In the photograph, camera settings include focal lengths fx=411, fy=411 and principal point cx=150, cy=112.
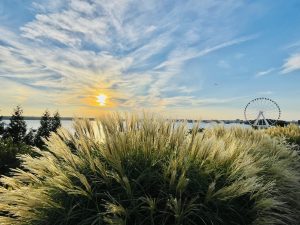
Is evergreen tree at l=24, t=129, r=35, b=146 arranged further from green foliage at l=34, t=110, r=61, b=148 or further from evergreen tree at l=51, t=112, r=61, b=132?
evergreen tree at l=51, t=112, r=61, b=132

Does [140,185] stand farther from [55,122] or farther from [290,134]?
[55,122]

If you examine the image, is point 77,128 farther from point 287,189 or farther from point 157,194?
point 287,189

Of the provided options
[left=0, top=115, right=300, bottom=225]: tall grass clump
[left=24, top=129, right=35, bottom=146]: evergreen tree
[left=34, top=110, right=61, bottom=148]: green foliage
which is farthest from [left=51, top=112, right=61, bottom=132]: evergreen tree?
[left=0, top=115, right=300, bottom=225]: tall grass clump

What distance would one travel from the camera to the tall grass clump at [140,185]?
13.4 ft

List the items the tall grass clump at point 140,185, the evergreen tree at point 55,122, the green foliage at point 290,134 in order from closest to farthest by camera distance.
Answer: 1. the tall grass clump at point 140,185
2. the green foliage at point 290,134
3. the evergreen tree at point 55,122

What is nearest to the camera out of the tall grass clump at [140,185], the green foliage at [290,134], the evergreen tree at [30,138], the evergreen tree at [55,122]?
the tall grass clump at [140,185]

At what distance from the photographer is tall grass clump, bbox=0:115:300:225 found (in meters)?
4.07

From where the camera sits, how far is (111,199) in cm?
409

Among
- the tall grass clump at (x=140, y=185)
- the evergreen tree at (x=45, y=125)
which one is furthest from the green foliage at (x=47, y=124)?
the tall grass clump at (x=140, y=185)

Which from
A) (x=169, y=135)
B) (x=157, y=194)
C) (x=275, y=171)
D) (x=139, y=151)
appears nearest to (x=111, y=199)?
(x=157, y=194)

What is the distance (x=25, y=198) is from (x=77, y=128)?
1264mm

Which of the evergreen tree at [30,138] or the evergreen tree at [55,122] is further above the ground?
the evergreen tree at [55,122]

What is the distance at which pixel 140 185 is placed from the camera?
4234 mm

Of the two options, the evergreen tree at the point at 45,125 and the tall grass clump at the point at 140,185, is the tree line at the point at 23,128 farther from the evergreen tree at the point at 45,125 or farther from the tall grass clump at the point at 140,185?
the tall grass clump at the point at 140,185
